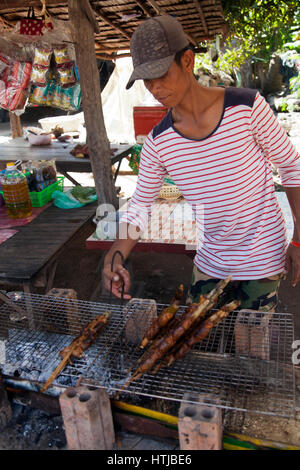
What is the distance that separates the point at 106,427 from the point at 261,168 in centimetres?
158

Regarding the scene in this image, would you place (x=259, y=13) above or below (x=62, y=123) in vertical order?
above

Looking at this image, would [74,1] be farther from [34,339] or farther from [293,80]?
[293,80]

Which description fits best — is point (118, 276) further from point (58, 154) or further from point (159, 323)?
point (58, 154)

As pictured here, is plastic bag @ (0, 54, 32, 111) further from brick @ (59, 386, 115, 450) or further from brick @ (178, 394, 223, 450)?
brick @ (178, 394, 223, 450)

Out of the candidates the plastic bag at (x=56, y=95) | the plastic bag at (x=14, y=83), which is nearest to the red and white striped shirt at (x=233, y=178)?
the plastic bag at (x=56, y=95)

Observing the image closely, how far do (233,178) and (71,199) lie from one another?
350cm

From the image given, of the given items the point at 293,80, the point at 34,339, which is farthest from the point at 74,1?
the point at 293,80

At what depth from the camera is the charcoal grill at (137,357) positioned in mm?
1730

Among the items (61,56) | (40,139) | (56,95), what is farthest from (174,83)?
(40,139)

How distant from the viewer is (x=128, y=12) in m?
5.79

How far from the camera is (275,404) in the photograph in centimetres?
167

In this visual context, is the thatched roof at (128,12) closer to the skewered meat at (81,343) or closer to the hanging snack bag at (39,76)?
the hanging snack bag at (39,76)

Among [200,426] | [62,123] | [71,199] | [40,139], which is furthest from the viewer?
[62,123]

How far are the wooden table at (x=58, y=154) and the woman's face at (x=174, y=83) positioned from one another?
4468 mm
